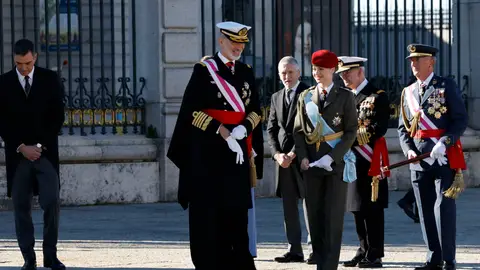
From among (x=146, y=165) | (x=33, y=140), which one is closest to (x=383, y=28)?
(x=146, y=165)

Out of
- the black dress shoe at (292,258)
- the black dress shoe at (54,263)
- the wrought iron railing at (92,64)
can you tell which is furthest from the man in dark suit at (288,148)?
the wrought iron railing at (92,64)

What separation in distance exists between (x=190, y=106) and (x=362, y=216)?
2211 millimetres

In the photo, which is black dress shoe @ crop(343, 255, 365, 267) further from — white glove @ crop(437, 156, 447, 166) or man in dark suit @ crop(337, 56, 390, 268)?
white glove @ crop(437, 156, 447, 166)

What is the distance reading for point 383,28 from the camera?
630 inches

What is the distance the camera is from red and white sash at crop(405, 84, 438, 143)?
9.54m

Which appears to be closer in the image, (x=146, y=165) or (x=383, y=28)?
(x=146, y=165)

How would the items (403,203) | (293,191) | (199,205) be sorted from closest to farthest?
(199,205)
(293,191)
(403,203)

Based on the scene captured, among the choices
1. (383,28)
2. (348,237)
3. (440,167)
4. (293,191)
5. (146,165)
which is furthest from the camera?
(383,28)

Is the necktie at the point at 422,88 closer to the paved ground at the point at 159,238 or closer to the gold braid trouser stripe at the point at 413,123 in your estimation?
the gold braid trouser stripe at the point at 413,123

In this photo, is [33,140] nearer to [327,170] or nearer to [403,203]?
[327,170]

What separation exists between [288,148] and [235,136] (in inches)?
75.6

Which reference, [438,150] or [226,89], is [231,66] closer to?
[226,89]

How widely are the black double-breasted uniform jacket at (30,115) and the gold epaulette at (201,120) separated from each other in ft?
5.40

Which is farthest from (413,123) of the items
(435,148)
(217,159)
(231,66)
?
(217,159)
